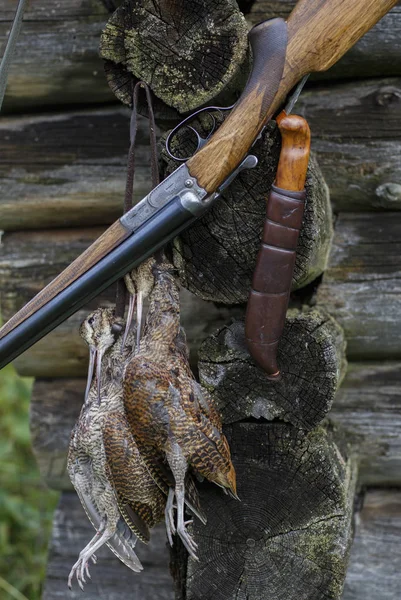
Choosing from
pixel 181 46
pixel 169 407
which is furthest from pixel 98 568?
pixel 181 46

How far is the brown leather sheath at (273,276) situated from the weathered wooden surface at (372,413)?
2.33ft

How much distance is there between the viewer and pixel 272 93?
169cm

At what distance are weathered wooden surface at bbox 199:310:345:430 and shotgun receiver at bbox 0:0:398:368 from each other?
326 millimetres

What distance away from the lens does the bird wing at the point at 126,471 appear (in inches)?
68.8

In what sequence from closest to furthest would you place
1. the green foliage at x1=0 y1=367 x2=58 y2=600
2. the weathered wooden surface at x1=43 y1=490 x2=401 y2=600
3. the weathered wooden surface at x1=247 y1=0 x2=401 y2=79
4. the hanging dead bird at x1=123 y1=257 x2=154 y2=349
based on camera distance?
the hanging dead bird at x1=123 y1=257 x2=154 y2=349 → the weathered wooden surface at x1=247 y1=0 x2=401 y2=79 → the weathered wooden surface at x1=43 y1=490 x2=401 y2=600 → the green foliage at x1=0 y1=367 x2=58 y2=600

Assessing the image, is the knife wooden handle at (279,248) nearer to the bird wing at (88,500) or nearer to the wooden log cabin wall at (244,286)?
the wooden log cabin wall at (244,286)

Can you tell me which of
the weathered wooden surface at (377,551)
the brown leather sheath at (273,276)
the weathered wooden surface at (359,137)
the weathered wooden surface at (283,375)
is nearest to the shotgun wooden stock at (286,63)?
the brown leather sheath at (273,276)

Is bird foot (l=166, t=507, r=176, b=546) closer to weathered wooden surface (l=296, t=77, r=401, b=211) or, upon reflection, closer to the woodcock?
the woodcock

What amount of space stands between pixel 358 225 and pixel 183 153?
0.75 meters

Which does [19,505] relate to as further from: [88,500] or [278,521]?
[278,521]

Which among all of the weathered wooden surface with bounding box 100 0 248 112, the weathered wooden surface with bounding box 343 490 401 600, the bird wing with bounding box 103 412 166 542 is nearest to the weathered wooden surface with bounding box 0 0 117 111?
the weathered wooden surface with bounding box 100 0 248 112

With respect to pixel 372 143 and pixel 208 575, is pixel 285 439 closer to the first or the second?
pixel 208 575

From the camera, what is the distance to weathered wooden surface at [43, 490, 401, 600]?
2.51m

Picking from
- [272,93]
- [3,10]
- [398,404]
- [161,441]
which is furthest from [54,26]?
[398,404]
